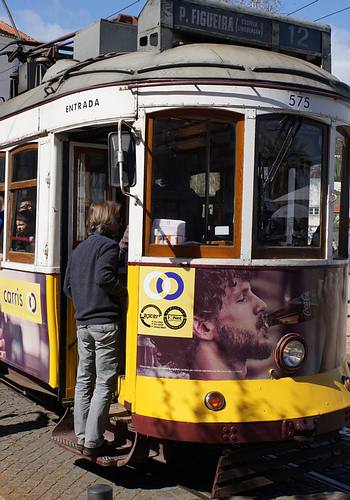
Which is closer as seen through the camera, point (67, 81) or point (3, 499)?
point (3, 499)

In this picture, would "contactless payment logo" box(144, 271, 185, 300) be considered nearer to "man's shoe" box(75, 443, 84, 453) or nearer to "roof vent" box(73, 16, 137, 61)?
"man's shoe" box(75, 443, 84, 453)

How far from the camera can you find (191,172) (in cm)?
455

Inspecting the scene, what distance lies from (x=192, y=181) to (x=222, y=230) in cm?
39

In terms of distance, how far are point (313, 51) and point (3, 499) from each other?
4136mm

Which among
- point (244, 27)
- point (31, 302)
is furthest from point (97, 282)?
point (244, 27)

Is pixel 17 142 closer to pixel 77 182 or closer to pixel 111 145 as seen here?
pixel 77 182

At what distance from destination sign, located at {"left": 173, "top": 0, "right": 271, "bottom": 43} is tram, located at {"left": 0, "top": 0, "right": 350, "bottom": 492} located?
0.01m

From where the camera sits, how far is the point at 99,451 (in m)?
4.71

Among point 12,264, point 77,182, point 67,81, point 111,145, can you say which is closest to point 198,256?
point 111,145

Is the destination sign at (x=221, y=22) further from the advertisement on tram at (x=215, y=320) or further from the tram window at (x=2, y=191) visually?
the tram window at (x=2, y=191)

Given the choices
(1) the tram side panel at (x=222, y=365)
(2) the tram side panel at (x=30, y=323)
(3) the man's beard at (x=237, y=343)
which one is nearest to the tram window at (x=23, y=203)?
(2) the tram side panel at (x=30, y=323)

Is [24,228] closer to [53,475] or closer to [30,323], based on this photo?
[30,323]

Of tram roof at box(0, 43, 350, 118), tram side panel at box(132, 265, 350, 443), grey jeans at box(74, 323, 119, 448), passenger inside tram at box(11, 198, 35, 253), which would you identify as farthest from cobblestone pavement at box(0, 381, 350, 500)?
tram roof at box(0, 43, 350, 118)

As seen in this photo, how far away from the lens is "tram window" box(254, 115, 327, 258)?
4523 mm
